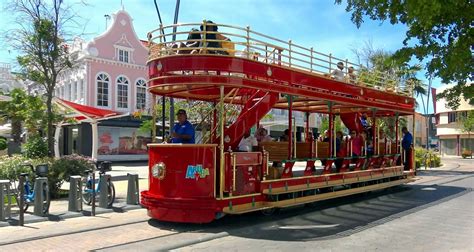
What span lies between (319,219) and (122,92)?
2761cm

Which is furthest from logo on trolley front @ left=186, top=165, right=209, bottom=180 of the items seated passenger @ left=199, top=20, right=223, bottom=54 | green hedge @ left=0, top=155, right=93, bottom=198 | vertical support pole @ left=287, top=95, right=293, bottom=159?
green hedge @ left=0, top=155, right=93, bottom=198

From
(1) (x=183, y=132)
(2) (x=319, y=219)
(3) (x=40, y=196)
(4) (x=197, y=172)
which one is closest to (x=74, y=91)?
(3) (x=40, y=196)

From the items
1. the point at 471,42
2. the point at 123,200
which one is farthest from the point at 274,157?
the point at 471,42

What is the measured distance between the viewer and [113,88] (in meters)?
34.5

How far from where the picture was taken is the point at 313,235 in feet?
27.5

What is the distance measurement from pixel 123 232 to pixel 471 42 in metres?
6.52

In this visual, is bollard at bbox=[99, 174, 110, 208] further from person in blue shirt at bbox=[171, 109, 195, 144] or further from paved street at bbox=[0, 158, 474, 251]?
person in blue shirt at bbox=[171, 109, 195, 144]

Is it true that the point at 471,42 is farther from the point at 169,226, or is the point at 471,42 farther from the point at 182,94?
the point at 182,94

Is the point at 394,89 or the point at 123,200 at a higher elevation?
the point at 394,89

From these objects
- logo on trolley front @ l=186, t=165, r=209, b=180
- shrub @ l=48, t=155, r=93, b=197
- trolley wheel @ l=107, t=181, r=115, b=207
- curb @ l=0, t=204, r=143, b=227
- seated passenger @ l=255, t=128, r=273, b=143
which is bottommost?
curb @ l=0, t=204, r=143, b=227

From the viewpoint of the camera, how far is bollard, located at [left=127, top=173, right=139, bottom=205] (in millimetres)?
11836

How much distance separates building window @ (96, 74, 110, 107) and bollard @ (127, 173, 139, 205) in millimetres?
22860

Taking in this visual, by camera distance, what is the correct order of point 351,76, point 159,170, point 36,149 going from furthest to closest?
1. point 36,149
2. point 351,76
3. point 159,170

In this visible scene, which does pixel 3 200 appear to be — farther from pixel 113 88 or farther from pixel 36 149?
pixel 113 88
